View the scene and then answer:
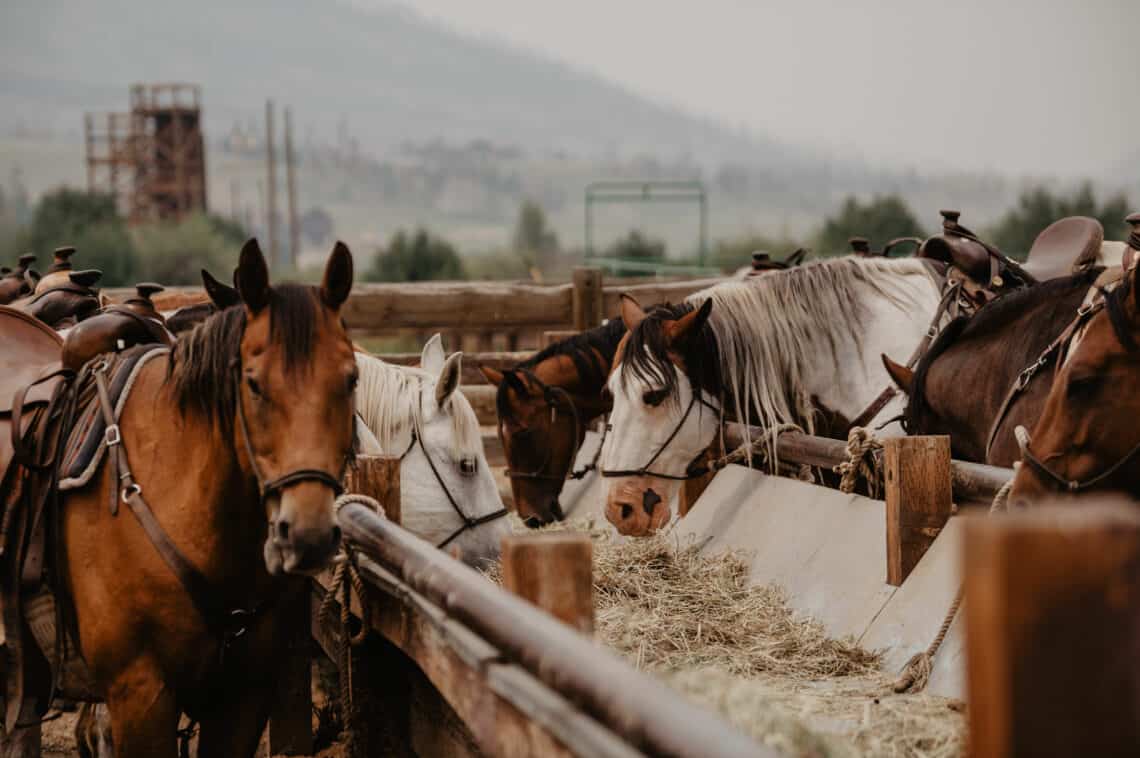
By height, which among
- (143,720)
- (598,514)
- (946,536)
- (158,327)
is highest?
(158,327)

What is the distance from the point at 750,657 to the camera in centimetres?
414

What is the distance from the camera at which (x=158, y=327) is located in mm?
4254

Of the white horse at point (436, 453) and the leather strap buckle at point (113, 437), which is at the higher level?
the leather strap buckle at point (113, 437)

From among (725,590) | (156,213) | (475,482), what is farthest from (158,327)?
(156,213)

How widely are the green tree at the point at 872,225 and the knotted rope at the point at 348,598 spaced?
44.5 meters

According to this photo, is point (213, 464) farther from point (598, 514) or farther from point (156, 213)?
point (156, 213)

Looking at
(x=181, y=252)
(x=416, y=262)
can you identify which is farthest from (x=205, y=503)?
(x=181, y=252)

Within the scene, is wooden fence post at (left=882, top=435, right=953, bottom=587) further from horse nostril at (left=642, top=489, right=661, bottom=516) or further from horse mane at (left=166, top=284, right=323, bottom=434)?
horse mane at (left=166, top=284, right=323, bottom=434)

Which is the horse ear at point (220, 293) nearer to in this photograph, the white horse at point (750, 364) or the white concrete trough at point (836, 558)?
the white concrete trough at point (836, 558)

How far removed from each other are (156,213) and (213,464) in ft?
250

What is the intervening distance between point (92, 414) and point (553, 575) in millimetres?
1857

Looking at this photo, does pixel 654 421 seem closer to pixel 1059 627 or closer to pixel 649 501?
pixel 649 501

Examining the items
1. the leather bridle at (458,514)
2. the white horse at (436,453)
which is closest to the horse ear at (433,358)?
the white horse at (436,453)

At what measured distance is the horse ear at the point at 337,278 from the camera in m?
3.31
